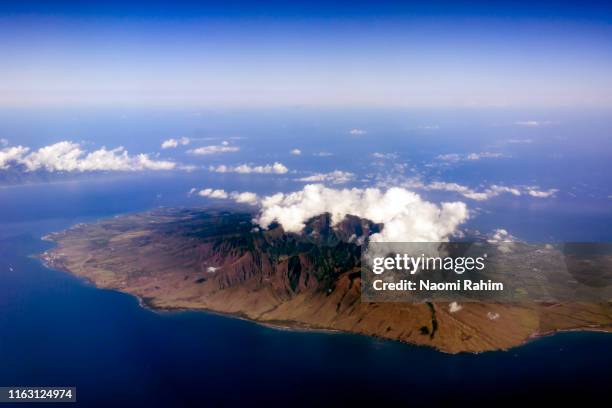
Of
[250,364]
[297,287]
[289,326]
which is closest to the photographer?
[250,364]

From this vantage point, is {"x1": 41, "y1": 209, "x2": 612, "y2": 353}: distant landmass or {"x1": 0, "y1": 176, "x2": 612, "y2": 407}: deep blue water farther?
{"x1": 41, "y1": 209, "x2": 612, "y2": 353}: distant landmass

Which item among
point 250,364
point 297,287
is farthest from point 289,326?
point 250,364

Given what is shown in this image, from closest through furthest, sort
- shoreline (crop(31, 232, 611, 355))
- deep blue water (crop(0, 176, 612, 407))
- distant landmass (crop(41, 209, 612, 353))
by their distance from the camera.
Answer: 1. deep blue water (crop(0, 176, 612, 407))
2. shoreline (crop(31, 232, 611, 355))
3. distant landmass (crop(41, 209, 612, 353))

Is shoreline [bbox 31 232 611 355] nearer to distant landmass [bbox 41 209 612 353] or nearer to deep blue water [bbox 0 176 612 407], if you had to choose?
distant landmass [bbox 41 209 612 353]

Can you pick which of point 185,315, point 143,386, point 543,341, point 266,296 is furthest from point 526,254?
point 143,386

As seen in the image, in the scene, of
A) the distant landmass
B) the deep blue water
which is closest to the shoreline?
the distant landmass

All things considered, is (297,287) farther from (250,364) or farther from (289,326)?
(250,364)
